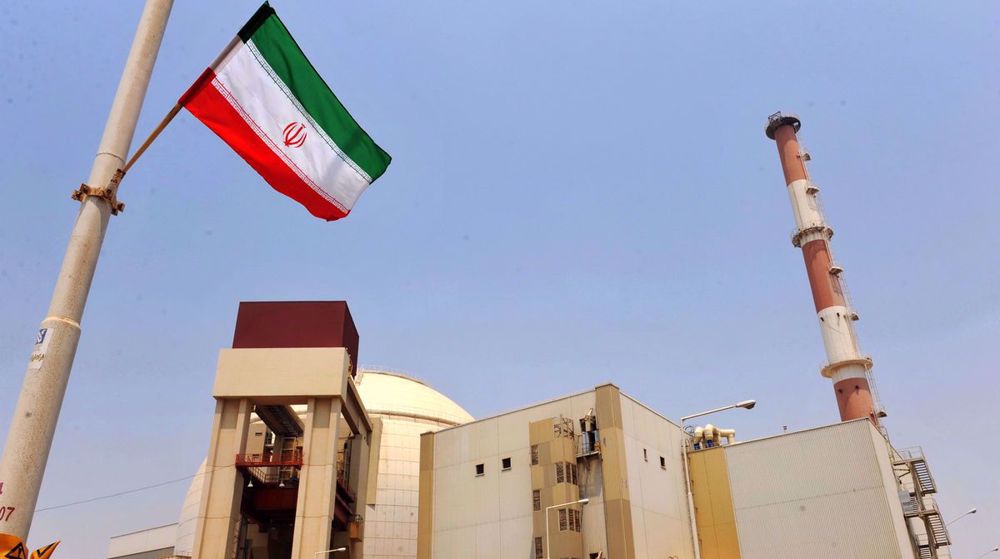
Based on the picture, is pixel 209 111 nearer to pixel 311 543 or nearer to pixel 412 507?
pixel 311 543

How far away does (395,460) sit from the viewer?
6775cm

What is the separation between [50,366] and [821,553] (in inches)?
1870

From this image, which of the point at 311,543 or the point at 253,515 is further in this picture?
the point at 253,515

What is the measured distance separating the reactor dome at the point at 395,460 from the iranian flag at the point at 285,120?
49.9 meters

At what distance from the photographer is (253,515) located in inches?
2114

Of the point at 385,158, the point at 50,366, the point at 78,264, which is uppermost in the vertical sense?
the point at 385,158

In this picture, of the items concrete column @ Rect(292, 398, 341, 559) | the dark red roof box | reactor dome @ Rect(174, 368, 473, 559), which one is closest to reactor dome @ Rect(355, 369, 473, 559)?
reactor dome @ Rect(174, 368, 473, 559)

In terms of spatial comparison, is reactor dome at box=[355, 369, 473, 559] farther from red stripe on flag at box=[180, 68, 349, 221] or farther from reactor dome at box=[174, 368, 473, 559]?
red stripe on flag at box=[180, 68, 349, 221]

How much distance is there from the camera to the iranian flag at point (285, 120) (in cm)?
1207

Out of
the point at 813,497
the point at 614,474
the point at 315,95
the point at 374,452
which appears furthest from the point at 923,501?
the point at 315,95

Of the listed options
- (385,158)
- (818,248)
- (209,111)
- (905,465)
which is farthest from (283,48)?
(818,248)

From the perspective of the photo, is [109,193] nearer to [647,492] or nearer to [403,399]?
[647,492]

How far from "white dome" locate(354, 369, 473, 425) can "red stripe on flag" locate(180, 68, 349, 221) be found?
5964 centimetres

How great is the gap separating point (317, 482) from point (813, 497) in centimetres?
3152
